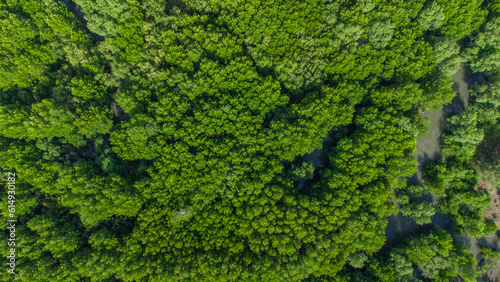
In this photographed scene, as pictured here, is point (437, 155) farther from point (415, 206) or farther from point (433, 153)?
point (415, 206)

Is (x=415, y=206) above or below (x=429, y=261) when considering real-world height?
above

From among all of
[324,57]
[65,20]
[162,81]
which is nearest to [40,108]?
[65,20]

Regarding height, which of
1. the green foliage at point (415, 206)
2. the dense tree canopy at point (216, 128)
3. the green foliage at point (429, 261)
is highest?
the dense tree canopy at point (216, 128)

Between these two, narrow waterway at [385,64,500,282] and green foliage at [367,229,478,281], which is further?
narrow waterway at [385,64,500,282]

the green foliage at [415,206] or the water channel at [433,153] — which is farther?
the water channel at [433,153]

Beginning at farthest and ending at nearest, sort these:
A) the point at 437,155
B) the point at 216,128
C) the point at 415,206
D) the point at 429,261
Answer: the point at 437,155 → the point at 415,206 → the point at 429,261 → the point at 216,128

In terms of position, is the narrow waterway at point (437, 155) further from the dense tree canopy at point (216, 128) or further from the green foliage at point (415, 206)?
the dense tree canopy at point (216, 128)

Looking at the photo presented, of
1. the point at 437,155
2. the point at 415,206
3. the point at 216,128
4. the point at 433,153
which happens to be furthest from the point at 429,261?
the point at 216,128

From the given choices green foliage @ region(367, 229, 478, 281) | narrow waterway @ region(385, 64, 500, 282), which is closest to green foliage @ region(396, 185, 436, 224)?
narrow waterway @ region(385, 64, 500, 282)

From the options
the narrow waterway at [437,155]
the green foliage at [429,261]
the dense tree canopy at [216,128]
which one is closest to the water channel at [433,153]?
the narrow waterway at [437,155]

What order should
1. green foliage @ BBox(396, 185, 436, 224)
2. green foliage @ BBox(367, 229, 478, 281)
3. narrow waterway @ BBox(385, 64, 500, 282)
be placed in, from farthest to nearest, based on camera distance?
narrow waterway @ BBox(385, 64, 500, 282) < green foliage @ BBox(396, 185, 436, 224) < green foliage @ BBox(367, 229, 478, 281)

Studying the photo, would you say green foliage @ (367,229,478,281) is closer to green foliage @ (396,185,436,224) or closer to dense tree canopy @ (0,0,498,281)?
dense tree canopy @ (0,0,498,281)
